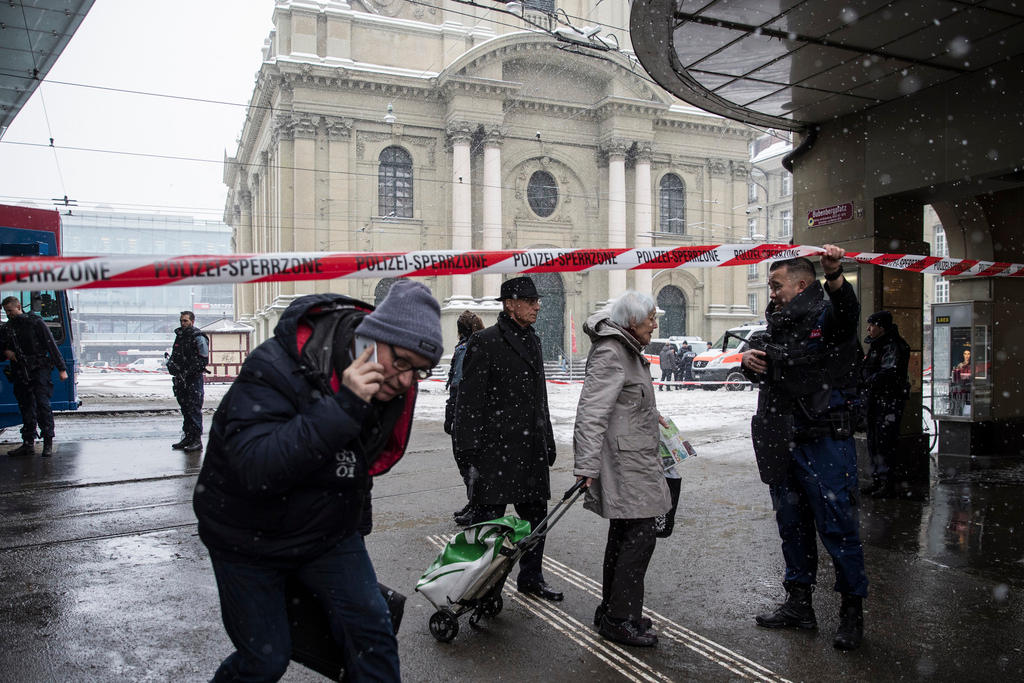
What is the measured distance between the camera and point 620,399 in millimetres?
4137

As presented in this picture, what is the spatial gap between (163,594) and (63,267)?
2844 mm

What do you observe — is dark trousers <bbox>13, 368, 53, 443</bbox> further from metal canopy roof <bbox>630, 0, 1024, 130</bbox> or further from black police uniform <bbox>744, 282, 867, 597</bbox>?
black police uniform <bbox>744, 282, 867, 597</bbox>

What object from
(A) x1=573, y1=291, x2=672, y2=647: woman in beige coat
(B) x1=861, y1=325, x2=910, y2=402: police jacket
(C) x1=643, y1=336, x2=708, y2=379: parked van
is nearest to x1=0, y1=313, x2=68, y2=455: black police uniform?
(A) x1=573, y1=291, x2=672, y2=647: woman in beige coat

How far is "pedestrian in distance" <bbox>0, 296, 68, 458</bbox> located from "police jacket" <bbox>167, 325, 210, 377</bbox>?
1.34 m

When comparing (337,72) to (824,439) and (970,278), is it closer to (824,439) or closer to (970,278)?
(970,278)

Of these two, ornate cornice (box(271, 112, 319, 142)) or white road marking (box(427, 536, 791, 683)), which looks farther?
ornate cornice (box(271, 112, 319, 142))

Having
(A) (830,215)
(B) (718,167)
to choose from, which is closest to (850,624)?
(A) (830,215)

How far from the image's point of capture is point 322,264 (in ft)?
11.3

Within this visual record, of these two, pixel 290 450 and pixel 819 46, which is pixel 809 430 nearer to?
pixel 290 450

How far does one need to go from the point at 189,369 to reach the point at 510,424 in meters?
7.36

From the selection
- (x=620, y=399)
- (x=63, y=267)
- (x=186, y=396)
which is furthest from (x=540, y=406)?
(x=186, y=396)

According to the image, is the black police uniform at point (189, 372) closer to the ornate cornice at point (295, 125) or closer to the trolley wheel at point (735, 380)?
the trolley wheel at point (735, 380)

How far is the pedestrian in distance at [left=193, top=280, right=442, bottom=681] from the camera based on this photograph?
2.15 m

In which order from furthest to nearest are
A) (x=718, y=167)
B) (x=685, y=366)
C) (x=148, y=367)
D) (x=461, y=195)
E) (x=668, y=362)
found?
(x=148, y=367) < (x=718, y=167) < (x=461, y=195) < (x=668, y=362) < (x=685, y=366)
